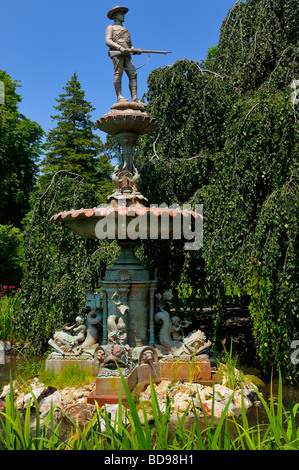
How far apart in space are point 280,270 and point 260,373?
198cm

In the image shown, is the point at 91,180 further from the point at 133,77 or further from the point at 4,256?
the point at 133,77

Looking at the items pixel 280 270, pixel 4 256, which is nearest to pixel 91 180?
pixel 4 256

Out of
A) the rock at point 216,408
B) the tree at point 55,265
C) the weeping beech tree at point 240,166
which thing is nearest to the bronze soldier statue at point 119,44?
the weeping beech tree at point 240,166

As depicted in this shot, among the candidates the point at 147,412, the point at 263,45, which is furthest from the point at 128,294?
the point at 263,45

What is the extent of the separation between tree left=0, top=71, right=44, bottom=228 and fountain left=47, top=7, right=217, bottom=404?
1011 centimetres

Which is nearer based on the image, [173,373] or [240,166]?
[173,373]

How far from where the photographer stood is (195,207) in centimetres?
670

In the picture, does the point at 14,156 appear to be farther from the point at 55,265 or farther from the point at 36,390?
the point at 36,390

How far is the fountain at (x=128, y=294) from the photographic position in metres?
5.35

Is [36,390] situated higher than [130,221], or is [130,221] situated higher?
[130,221]

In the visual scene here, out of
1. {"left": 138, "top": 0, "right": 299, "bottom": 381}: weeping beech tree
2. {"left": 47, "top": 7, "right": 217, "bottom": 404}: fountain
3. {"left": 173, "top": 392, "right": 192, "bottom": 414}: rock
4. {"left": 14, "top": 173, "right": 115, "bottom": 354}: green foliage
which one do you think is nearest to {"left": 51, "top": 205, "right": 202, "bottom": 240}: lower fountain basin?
{"left": 47, "top": 7, "right": 217, "bottom": 404}: fountain

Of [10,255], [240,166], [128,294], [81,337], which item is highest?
[240,166]

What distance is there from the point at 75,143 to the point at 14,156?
4.82 m

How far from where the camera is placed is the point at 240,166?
19.2 ft
